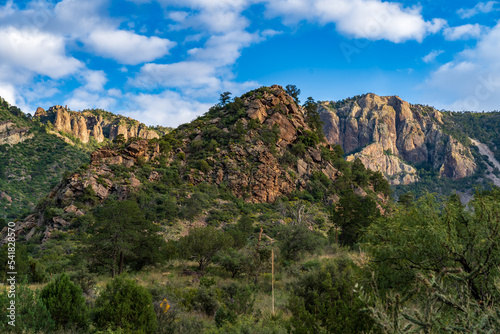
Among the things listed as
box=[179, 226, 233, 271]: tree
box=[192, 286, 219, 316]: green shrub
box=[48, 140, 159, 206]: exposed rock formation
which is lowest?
box=[192, 286, 219, 316]: green shrub

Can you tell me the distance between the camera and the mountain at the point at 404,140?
5876 inches

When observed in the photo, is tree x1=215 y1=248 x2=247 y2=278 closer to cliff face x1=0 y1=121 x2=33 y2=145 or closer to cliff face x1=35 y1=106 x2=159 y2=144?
cliff face x1=35 y1=106 x2=159 y2=144

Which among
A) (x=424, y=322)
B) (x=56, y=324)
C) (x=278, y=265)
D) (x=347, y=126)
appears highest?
(x=347, y=126)

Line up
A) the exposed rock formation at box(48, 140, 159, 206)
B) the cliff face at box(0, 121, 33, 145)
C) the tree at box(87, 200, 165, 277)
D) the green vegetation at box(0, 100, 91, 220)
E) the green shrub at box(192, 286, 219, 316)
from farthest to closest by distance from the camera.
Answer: the cliff face at box(0, 121, 33, 145) < the green vegetation at box(0, 100, 91, 220) < the exposed rock formation at box(48, 140, 159, 206) < the tree at box(87, 200, 165, 277) < the green shrub at box(192, 286, 219, 316)

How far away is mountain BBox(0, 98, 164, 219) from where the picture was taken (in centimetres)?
7912

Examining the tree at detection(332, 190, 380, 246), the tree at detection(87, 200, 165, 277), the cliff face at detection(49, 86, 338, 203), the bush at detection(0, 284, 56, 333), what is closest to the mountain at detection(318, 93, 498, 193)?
the cliff face at detection(49, 86, 338, 203)

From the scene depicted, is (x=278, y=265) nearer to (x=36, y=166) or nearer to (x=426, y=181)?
(x=36, y=166)

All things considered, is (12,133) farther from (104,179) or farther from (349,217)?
(349,217)

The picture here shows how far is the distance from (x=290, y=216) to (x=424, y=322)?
40816 millimetres

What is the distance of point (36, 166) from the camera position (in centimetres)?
9238

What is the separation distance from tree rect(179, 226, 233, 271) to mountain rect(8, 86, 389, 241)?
14546 millimetres

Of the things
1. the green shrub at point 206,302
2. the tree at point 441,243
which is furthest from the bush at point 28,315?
the tree at point 441,243

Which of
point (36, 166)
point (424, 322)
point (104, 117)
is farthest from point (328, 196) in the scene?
point (104, 117)

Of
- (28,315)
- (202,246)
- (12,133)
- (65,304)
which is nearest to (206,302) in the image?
(65,304)
